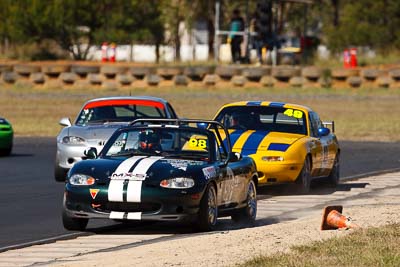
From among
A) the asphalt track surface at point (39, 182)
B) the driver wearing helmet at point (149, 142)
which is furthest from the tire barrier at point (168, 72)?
the driver wearing helmet at point (149, 142)

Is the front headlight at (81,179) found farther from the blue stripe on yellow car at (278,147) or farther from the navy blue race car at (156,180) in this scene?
the blue stripe on yellow car at (278,147)

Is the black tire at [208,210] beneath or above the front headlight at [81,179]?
beneath

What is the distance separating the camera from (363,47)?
6109 centimetres

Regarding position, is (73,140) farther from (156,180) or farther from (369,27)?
(369,27)

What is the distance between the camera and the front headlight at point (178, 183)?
13.6m

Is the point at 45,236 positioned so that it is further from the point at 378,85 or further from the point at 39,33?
the point at 39,33

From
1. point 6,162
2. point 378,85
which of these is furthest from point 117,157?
point 378,85

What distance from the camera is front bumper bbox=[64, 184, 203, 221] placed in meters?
13.5

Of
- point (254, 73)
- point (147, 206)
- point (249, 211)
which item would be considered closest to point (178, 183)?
point (147, 206)

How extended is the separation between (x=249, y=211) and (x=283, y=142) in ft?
12.2

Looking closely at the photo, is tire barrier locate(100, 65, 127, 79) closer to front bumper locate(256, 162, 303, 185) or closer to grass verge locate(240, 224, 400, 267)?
front bumper locate(256, 162, 303, 185)

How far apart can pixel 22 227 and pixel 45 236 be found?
2.85 ft

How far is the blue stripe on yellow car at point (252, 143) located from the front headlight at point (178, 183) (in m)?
4.78

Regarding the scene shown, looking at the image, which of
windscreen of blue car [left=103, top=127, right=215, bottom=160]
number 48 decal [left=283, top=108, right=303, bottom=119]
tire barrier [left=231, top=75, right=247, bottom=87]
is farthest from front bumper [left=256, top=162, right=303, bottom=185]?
tire barrier [left=231, top=75, right=247, bottom=87]
